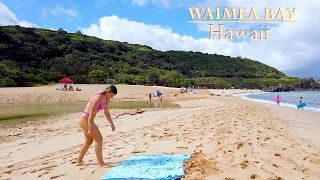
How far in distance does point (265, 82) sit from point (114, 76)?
88.8 m

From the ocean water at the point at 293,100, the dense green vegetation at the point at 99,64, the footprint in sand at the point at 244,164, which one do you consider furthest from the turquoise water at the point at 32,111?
the dense green vegetation at the point at 99,64

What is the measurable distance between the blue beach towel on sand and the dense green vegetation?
52788mm

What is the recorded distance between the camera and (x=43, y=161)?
20.7 feet

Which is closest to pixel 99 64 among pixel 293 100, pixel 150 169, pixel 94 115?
pixel 293 100

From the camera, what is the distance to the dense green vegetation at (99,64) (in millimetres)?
72500

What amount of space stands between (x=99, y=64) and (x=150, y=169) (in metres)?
99.2

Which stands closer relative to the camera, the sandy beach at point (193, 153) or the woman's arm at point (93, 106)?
the sandy beach at point (193, 153)

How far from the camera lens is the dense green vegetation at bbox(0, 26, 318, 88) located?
72.5m

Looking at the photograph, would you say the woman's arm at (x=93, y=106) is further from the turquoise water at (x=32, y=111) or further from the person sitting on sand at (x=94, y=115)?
the turquoise water at (x=32, y=111)

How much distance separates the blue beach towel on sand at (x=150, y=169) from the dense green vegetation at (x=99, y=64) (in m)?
52.8

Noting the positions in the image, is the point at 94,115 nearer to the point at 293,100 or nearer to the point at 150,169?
the point at 150,169

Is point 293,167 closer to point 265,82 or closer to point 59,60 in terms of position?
point 59,60

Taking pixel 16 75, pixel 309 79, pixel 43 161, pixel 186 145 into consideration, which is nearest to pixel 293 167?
pixel 186 145

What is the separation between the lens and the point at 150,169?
16.1ft
